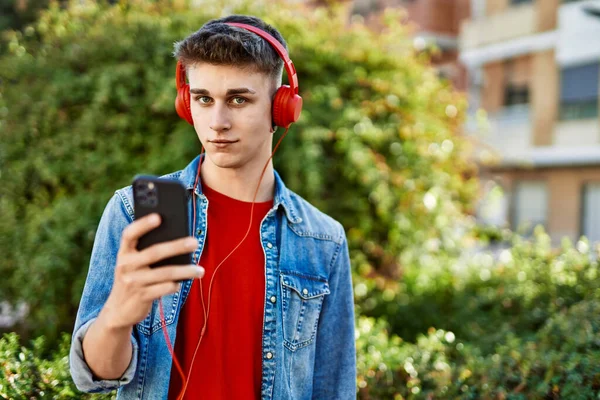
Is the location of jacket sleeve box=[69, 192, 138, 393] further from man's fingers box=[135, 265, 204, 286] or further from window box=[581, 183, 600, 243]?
window box=[581, 183, 600, 243]

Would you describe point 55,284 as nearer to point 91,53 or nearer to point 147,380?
point 91,53

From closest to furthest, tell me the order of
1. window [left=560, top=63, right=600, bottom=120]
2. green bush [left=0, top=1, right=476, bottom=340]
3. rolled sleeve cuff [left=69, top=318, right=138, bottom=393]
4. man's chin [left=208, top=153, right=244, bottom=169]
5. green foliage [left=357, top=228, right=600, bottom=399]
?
rolled sleeve cuff [left=69, top=318, right=138, bottom=393] → man's chin [left=208, top=153, right=244, bottom=169] → green foliage [left=357, top=228, right=600, bottom=399] → green bush [left=0, top=1, right=476, bottom=340] → window [left=560, top=63, right=600, bottom=120]

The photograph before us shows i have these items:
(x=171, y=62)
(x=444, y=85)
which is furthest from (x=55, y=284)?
(x=444, y=85)

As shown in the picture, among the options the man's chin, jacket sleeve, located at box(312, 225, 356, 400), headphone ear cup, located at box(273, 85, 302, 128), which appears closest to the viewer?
the man's chin

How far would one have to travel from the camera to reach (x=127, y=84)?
438 centimetres

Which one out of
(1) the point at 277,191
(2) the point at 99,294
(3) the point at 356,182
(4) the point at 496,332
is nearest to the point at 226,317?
(2) the point at 99,294

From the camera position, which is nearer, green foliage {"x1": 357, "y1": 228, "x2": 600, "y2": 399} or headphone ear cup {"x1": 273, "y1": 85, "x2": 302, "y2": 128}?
headphone ear cup {"x1": 273, "y1": 85, "x2": 302, "y2": 128}

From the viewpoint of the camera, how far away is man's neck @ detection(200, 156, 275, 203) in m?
1.87

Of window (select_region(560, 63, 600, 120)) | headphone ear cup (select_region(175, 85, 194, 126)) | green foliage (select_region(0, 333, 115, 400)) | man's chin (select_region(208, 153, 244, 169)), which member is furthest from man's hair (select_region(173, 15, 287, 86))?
window (select_region(560, 63, 600, 120))

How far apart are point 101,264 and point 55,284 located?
8.01ft

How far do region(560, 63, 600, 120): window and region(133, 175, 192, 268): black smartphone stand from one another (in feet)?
63.5

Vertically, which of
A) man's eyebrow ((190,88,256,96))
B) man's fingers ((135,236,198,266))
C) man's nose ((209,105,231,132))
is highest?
man's eyebrow ((190,88,256,96))

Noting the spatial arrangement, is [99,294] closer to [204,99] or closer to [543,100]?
[204,99]

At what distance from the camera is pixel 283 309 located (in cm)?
183
